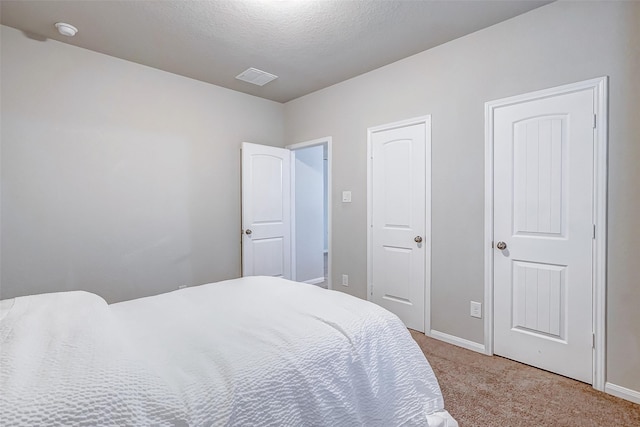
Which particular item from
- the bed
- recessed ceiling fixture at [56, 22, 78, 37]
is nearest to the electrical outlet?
the bed

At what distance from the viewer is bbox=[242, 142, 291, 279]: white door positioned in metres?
3.82

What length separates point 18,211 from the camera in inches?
101

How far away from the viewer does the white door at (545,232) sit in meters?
2.12

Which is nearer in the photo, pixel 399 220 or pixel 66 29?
Result: pixel 66 29

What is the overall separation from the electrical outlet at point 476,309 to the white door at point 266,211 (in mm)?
2318

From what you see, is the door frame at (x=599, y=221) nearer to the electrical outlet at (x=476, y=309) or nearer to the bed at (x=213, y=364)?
the electrical outlet at (x=476, y=309)

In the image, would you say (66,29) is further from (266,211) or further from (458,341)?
(458,341)

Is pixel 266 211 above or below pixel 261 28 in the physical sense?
below

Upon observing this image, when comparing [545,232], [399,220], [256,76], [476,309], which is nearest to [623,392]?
[476,309]

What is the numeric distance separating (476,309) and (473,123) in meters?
1.55

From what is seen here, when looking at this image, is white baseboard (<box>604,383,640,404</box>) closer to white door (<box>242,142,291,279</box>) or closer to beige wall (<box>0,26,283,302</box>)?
white door (<box>242,142,291,279</box>)

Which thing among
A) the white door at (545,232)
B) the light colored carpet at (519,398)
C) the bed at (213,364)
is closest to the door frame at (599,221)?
the white door at (545,232)

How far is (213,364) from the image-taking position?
1.07 meters

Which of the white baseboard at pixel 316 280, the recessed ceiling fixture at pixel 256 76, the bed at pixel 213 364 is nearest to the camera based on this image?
the bed at pixel 213 364
